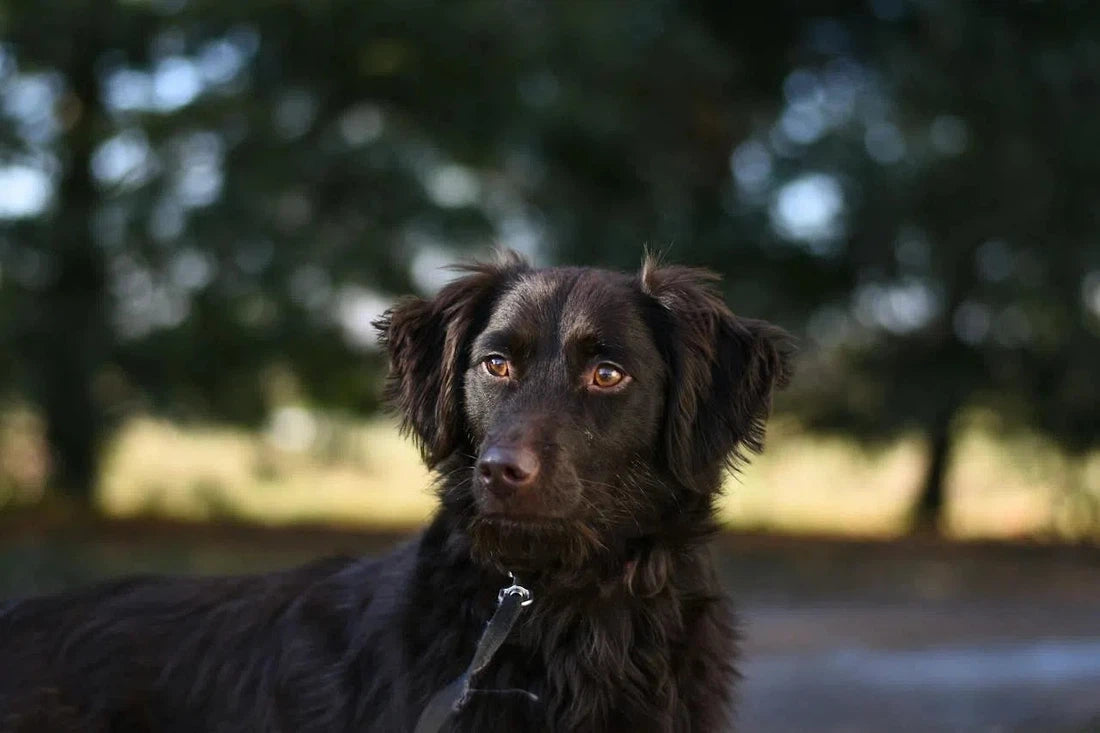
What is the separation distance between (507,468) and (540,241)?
953cm

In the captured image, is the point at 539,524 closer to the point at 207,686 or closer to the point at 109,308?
the point at 207,686

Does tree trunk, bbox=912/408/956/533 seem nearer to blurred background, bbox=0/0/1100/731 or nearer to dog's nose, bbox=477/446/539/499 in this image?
blurred background, bbox=0/0/1100/731

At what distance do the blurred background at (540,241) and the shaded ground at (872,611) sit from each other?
9cm

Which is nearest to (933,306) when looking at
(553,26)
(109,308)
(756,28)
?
(756,28)

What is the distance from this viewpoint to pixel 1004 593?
11.0m

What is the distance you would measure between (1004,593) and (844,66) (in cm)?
640

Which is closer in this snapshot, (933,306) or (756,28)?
(933,306)

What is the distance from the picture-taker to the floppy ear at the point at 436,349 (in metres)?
3.99

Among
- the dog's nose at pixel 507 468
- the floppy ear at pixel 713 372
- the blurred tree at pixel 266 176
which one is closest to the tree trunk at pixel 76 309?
the blurred tree at pixel 266 176

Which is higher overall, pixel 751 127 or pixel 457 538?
pixel 751 127

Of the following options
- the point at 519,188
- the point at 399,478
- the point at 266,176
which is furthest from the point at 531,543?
the point at 399,478

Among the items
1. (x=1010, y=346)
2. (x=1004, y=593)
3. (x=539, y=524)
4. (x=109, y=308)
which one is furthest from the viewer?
(x=1010, y=346)

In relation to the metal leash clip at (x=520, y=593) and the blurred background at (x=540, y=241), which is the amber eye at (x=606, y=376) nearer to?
→ the metal leash clip at (x=520, y=593)

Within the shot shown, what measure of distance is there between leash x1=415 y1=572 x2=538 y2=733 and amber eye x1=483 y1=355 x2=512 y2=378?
0.59 meters
